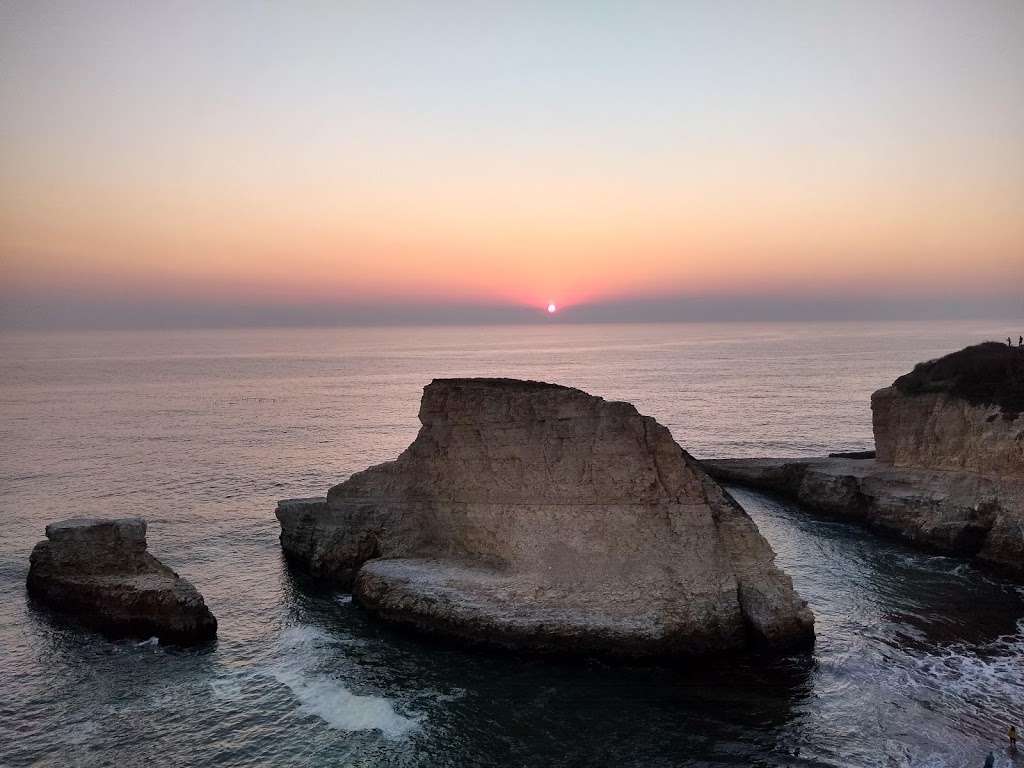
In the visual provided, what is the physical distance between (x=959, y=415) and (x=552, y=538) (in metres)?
23.2

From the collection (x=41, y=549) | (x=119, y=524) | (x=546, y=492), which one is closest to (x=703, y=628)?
(x=546, y=492)

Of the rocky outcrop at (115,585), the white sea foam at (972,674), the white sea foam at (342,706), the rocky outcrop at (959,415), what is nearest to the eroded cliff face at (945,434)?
the rocky outcrop at (959,415)

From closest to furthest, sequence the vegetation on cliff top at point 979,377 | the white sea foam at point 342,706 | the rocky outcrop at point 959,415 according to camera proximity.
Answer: the white sea foam at point 342,706, the rocky outcrop at point 959,415, the vegetation on cliff top at point 979,377

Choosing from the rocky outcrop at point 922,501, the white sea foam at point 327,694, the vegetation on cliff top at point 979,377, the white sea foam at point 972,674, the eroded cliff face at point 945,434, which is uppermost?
the vegetation on cliff top at point 979,377

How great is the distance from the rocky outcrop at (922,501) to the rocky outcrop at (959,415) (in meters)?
0.74

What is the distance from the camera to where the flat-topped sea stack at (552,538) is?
22.3 meters

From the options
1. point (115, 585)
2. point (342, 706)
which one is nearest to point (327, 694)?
point (342, 706)

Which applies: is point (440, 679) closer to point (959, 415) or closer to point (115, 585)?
point (115, 585)

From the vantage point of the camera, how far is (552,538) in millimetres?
24938

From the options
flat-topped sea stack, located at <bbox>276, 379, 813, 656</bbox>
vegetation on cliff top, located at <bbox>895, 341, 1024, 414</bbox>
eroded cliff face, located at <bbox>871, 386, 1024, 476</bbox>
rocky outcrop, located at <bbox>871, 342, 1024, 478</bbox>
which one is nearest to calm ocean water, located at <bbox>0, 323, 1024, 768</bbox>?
flat-topped sea stack, located at <bbox>276, 379, 813, 656</bbox>

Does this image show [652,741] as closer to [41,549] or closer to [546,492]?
[546,492]

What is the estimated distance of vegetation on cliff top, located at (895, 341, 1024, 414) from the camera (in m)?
33.9

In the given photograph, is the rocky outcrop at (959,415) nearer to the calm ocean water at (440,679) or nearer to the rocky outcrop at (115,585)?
the calm ocean water at (440,679)

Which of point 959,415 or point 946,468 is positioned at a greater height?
point 959,415
